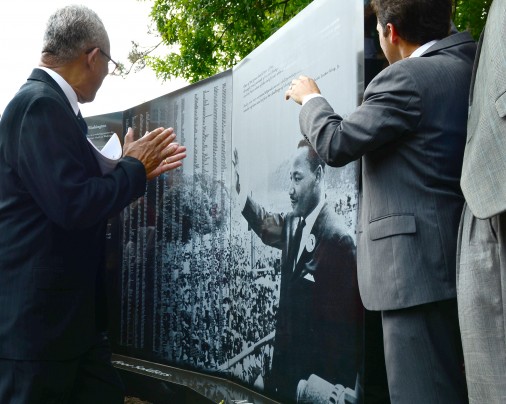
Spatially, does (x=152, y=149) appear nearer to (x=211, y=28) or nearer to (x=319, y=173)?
(x=319, y=173)

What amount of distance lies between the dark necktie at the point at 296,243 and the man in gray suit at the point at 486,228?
6.42ft

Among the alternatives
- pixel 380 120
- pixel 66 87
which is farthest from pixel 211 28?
pixel 380 120

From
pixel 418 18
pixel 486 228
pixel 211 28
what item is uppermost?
pixel 211 28

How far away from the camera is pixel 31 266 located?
266 centimetres

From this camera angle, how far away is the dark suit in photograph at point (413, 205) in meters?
→ 2.28

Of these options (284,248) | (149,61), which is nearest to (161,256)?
(284,248)

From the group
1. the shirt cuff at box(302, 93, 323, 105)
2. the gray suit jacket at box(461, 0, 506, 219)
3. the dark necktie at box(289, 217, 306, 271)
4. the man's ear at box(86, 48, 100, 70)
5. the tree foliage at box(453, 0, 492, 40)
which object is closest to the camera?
the gray suit jacket at box(461, 0, 506, 219)

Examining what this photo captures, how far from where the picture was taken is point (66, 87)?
2.92 meters

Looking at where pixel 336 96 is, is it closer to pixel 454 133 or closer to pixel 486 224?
pixel 454 133

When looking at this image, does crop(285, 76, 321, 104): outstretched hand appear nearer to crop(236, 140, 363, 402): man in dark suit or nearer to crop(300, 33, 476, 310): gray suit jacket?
crop(300, 33, 476, 310): gray suit jacket

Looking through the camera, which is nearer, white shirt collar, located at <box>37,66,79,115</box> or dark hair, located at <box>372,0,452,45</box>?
dark hair, located at <box>372,0,452,45</box>

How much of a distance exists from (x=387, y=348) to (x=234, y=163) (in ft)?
8.47

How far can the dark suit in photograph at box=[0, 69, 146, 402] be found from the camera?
2605 mm

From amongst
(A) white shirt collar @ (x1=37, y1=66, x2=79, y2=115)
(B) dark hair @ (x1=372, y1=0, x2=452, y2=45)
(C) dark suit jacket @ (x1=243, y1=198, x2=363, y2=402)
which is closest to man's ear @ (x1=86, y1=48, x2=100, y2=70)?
(A) white shirt collar @ (x1=37, y1=66, x2=79, y2=115)
